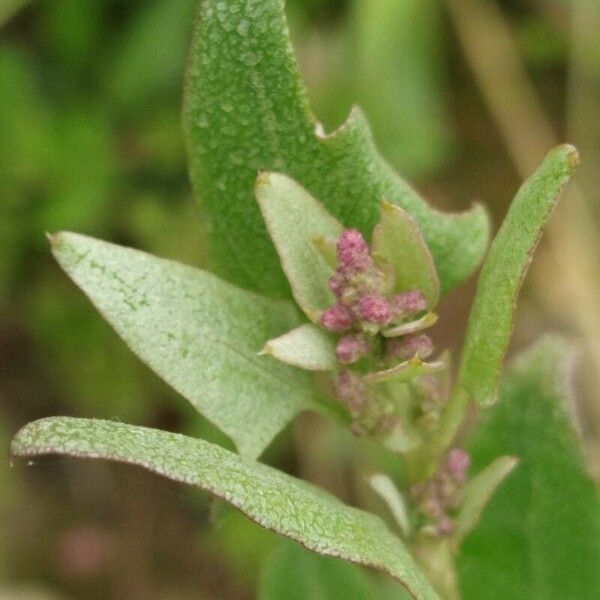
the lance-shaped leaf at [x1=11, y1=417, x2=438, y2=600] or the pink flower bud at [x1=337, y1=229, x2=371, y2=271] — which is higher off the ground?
the pink flower bud at [x1=337, y1=229, x2=371, y2=271]

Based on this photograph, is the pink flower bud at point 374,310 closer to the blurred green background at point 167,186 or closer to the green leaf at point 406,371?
the green leaf at point 406,371

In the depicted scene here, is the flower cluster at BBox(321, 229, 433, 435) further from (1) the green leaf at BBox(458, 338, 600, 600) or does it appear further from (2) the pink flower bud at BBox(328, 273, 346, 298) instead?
(1) the green leaf at BBox(458, 338, 600, 600)

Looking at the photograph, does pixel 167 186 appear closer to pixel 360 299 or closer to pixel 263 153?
pixel 263 153

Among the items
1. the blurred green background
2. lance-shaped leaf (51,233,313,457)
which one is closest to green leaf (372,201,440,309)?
lance-shaped leaf (51,233,313,457)

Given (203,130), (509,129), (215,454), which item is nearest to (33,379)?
(509,129)

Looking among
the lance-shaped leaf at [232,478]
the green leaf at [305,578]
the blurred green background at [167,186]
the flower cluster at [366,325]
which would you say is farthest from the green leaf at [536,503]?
the blurred green background at [167,186]

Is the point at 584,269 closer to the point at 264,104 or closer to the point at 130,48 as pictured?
the point at 130,48
